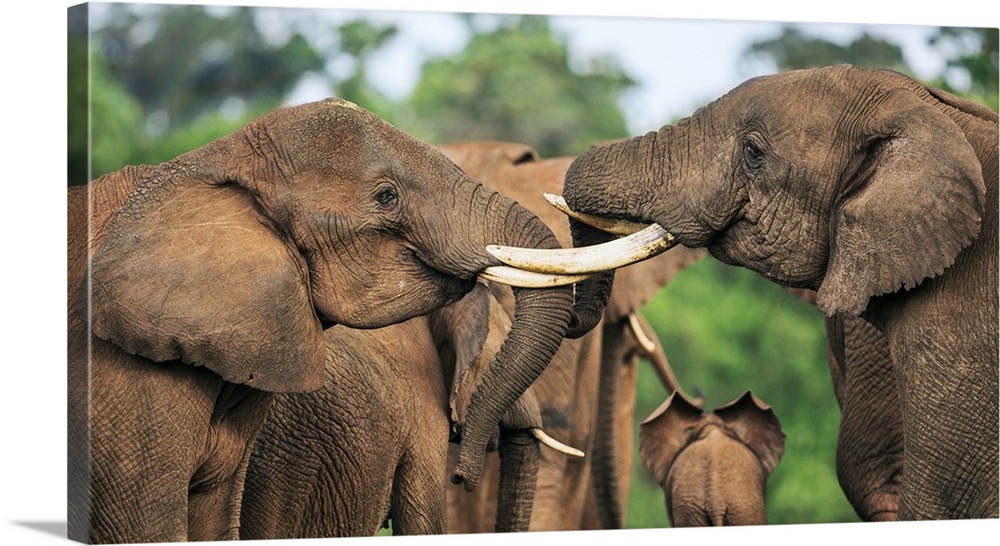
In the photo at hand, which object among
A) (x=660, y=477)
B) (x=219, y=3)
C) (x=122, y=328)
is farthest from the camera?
(x=660, y=477)

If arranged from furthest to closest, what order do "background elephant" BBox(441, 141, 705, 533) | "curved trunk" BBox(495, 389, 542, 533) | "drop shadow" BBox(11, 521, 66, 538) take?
"background elephant" BBox(441, 141, 705, 533)
"curved trunk" BBox(495, 389, 542, 533)
"drop shadow" BBox(11, 521, 66, 538)

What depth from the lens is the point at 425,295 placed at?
6168mm

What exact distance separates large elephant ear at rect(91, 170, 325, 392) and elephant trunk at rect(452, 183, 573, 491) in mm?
523

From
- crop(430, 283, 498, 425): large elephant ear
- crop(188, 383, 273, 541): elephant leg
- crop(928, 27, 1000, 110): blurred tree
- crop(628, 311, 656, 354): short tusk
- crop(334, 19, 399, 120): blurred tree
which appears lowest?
crop(188, 383, 273, 541): elephant leg

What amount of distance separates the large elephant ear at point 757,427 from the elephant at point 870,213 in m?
1.72

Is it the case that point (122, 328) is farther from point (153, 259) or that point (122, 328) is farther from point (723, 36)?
point (723, 36)

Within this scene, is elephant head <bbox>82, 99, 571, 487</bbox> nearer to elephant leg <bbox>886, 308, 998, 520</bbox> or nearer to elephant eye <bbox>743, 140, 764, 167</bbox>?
elephant eye <bbox>743, 140, 764, 167</bbox>

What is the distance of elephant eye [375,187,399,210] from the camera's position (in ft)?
20.1

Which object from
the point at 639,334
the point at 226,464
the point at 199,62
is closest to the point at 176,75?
the point at 199,62

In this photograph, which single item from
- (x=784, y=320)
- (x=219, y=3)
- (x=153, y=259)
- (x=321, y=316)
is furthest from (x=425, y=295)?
(x=784, y=320)

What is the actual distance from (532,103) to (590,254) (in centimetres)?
794

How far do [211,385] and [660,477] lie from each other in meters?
2.86

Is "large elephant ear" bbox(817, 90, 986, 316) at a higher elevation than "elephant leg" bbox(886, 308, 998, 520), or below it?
higher

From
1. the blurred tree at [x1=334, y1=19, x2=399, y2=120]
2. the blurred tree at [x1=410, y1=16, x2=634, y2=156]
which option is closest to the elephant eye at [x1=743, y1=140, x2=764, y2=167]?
the blurred tree at [x1=334, y1=19, x2=399, y2=120]
